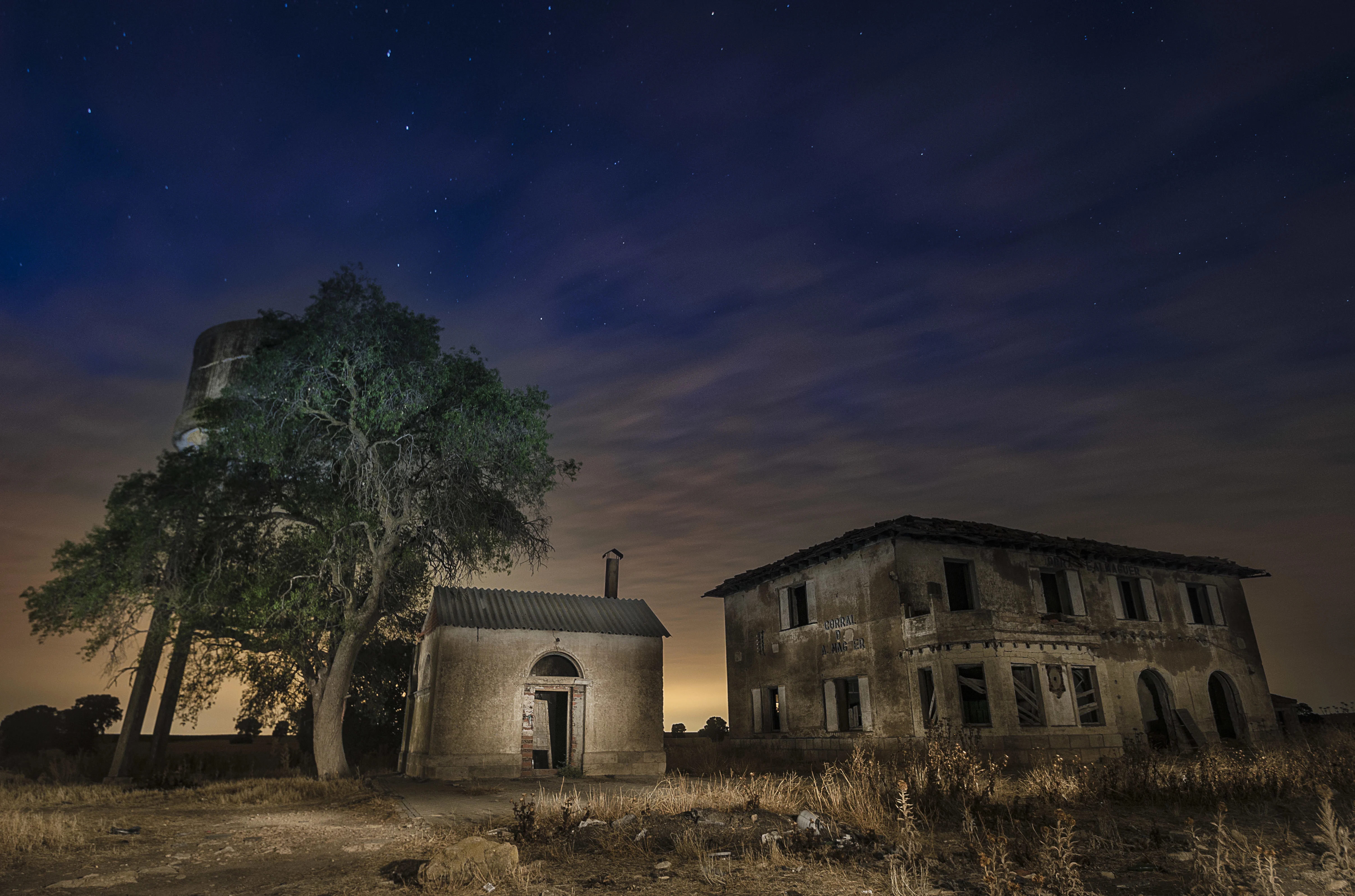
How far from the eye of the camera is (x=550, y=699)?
77.0ft

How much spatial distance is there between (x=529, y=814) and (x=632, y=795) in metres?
3.69

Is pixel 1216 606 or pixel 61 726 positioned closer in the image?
pixel 1216 606

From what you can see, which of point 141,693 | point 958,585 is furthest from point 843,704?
point 141,693

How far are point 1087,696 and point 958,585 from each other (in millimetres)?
4798

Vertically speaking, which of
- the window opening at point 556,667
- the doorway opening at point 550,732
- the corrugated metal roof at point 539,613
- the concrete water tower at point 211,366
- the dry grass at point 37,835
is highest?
the concrete water tower at point 211,366

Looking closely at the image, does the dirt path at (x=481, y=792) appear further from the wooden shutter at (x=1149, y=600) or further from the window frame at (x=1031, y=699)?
the wooden shutter at (x=1149, y=600)

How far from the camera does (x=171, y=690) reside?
2142 centimetres

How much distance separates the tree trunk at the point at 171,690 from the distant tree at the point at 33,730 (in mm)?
18432

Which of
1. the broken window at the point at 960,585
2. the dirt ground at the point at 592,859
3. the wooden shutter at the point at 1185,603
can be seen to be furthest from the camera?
the wooden shutter at the point at 1185,603

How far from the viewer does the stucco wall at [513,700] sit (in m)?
19.9

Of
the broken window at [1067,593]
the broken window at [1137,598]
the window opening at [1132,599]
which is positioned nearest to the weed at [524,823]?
the broken window at [1067,593]

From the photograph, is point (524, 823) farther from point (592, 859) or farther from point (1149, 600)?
point (1149, 600)

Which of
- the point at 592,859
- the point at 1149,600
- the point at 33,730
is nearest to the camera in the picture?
the point at 592,859

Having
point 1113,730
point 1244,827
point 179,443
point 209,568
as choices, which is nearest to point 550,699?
point 209,568
